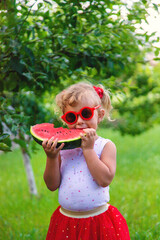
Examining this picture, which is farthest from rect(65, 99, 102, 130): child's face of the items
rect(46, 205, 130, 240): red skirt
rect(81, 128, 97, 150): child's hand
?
rect(46, 205, 130, 240): red skirt

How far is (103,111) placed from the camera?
6.98ft

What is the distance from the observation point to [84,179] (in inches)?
75.1

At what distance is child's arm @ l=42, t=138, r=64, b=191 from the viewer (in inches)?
70.6

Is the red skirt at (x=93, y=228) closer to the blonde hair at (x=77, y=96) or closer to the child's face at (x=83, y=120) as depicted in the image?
the child's face at (x=83, y=120)

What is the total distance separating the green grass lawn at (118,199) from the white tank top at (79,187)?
124 centimetres

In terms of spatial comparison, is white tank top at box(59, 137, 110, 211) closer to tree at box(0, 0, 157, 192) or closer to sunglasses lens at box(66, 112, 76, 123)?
sunglasses lens at box(66, 112, 76, 123)

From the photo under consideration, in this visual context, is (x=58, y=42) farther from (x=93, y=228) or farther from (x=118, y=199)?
(x=118, y=199)

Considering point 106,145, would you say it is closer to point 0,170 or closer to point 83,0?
point 83,0

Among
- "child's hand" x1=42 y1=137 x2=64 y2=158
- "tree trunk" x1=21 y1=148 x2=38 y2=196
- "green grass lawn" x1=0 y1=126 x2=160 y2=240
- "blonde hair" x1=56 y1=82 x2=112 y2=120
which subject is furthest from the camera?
"tree trunk" x1=21 y1=148 x2=38 y2=196

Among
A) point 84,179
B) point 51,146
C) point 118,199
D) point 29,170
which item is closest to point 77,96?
point 51,146

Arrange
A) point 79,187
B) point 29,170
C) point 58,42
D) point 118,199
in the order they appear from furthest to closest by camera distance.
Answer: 1. point 29,170
2. point 118,199
3. point 58,42
4. point 79,187

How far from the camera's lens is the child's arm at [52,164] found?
179 centimetres

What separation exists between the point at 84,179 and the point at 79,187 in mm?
60

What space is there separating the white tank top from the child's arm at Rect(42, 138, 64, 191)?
5 cm
